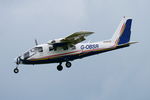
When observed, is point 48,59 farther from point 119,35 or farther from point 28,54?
point 119,35

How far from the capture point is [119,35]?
5400cm

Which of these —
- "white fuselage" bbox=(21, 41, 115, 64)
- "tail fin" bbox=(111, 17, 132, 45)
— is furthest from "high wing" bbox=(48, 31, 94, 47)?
"tail fin" bbox=(111, 17, 132, 45)

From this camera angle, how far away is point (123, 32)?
5438 centimetres

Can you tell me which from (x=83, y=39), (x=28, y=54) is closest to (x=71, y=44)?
(x=83, y=39)

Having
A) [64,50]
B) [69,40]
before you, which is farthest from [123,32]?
[64,50]

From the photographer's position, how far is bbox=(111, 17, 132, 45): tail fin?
175 ft

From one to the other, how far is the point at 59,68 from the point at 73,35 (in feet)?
19.8

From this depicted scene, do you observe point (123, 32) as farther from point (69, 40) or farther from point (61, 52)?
point (61, 52)

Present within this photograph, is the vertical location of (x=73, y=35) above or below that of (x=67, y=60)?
above

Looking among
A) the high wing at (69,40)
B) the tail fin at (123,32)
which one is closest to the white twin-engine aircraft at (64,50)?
the high wing at (69,40)

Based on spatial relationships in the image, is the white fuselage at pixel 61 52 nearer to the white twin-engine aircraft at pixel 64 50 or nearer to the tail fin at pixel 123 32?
the white twin-engine aircraft at pixel 64 50

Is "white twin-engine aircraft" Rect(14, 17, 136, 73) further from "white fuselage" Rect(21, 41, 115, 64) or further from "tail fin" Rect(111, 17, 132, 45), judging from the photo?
"tail fin" Rect(111, 17, 132, 45)

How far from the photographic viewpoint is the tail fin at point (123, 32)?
175 feet

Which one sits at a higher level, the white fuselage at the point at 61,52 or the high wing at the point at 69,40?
the high wing at the point at 69,40
